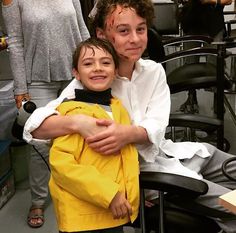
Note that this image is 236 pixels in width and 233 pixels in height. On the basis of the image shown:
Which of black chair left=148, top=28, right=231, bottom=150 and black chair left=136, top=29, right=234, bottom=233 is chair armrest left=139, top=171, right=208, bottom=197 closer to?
black chair left=136, top=29, right=234, bottom=233

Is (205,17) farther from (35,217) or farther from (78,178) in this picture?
(78,178)

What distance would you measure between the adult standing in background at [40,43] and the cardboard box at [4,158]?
393 mm

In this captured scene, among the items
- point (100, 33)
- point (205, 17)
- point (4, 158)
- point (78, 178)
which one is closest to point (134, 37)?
point (100, 33)

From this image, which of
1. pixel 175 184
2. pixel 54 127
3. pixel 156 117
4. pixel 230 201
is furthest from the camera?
pixel 156 117

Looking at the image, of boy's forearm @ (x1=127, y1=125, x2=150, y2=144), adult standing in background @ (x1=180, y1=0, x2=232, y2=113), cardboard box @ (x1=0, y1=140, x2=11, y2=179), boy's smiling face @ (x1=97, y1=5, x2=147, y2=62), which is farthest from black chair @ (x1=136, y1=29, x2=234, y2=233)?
adult standing in background @ (x1=180, y1=0, x2=232, y2=113)

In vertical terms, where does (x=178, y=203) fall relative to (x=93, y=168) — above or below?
below

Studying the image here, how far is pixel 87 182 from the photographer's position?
115 centimetres

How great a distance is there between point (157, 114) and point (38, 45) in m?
0.84

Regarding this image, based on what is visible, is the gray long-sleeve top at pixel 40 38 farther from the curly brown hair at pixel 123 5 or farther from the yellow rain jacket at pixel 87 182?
the yellow rain jacket at pixel 87 182

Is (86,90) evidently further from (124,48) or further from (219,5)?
(219,5)

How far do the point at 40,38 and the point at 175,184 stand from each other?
1.12 meters

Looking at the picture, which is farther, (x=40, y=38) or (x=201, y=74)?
(x=201, y=74)

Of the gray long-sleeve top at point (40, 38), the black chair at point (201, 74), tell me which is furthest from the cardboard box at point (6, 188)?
the black chair at point (201, 74)

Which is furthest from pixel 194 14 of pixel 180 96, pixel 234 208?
pixel 234 208
